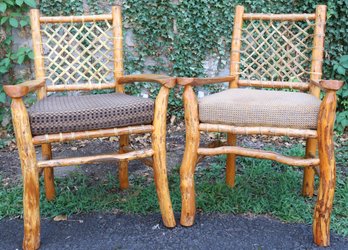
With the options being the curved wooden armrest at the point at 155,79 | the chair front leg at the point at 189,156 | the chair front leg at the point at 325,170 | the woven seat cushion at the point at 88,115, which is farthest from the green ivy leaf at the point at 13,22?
the chair front leg at the point at 325,170

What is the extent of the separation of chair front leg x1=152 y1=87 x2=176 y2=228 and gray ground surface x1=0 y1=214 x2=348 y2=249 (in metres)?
0.09

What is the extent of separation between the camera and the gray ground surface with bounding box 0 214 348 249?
192cm

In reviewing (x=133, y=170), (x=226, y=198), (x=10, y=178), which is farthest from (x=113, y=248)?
(x=10, y=178)

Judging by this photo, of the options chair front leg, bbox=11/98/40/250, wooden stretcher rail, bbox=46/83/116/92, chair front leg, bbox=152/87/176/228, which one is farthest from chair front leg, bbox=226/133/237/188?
chair front leg, bbox=11/98/40/250

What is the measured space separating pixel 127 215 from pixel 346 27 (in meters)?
2.48

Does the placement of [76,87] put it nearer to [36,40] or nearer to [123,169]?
[36,40]

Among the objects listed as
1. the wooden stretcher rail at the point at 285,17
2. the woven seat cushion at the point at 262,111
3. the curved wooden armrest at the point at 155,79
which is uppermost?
the wooden stretcher rail at the point at 285,17

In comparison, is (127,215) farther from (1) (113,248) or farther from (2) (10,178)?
(2) (10,178)

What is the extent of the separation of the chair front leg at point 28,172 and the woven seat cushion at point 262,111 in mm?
799

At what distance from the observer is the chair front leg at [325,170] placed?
176 cm

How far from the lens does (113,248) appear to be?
6.25ft

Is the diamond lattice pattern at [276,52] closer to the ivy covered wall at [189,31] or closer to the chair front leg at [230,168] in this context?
the ivy covered wall at [189,31]

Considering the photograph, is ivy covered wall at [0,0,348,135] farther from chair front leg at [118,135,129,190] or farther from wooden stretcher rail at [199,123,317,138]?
wooden stretcher rail at [199,123,317,138]

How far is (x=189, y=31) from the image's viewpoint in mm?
3494
